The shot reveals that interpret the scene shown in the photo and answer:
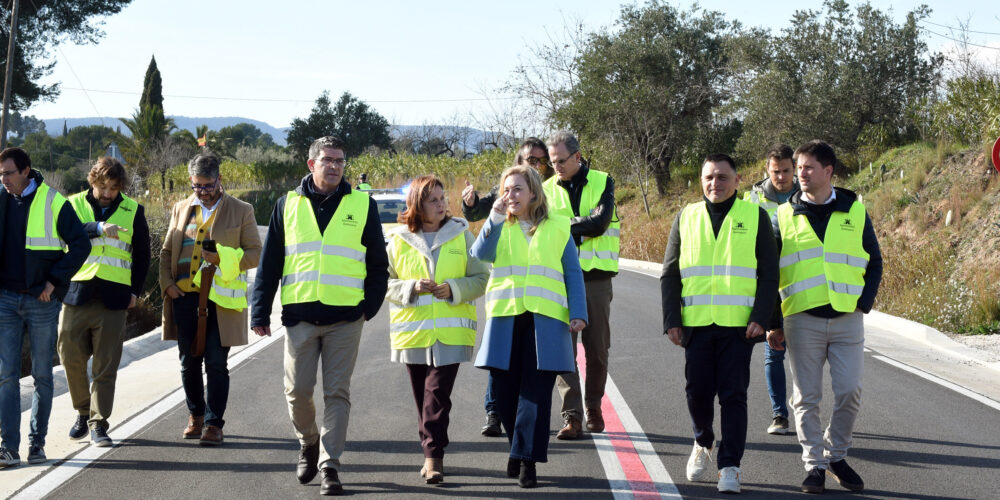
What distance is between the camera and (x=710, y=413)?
623cm

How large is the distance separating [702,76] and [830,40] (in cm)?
876

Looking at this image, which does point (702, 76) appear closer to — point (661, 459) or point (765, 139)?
point (765, 139)

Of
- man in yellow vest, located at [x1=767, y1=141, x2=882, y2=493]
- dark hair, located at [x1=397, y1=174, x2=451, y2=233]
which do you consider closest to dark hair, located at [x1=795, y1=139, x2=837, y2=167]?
man in yellow vest, located at [x1=767, y1=141, x2=882, y2=493]

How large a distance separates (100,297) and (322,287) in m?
2.21

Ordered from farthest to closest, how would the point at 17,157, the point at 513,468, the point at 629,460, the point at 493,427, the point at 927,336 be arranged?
the point at 927,336
the point at 493,427
the point at 17,157
the point at 629,460
the point at 513,468

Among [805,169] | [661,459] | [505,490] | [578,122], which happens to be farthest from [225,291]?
[578,122]

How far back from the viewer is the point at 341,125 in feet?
262

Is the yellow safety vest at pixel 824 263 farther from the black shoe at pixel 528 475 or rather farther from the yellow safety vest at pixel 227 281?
the yellow safety vest at pixel 227 281

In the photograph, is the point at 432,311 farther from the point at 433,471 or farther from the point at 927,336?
the point at 927,336

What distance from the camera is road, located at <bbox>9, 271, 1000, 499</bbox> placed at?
6027 millimetres

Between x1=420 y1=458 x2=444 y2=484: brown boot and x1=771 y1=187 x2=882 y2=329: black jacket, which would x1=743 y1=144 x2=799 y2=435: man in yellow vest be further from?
x1=420 y1=458 x2=444 y2=484: brown boot

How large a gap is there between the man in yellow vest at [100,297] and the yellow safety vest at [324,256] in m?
1.84

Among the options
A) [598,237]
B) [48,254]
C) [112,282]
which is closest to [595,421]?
[598,237]

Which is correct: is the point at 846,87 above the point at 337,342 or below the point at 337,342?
above
